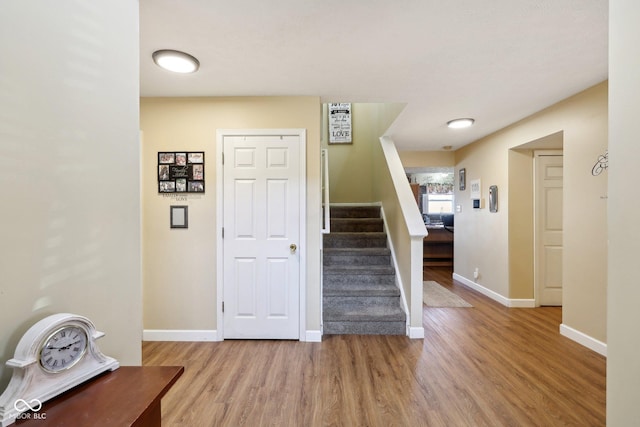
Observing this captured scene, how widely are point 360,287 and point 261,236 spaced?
1341mm

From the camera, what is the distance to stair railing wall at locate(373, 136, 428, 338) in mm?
2736

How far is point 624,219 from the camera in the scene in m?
0.96

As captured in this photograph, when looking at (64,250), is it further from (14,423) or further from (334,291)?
(334,291)

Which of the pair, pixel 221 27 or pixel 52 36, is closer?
pixel 52 36

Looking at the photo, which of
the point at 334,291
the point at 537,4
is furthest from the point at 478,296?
the point at 537,4

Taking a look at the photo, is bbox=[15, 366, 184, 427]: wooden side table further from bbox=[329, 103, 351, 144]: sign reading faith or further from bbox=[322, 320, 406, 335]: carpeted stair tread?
bbox=[329, 103, 351, 144]: sign reading faith

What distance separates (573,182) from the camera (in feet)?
9.04

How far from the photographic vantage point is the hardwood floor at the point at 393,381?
1.70m

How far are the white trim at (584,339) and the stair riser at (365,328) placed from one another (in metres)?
Result: 1.64

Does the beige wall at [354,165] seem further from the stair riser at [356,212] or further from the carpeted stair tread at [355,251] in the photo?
the carpeted stair tread at [355,251]

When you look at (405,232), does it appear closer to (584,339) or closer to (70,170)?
(584,339)

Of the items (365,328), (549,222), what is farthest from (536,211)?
(365,328)

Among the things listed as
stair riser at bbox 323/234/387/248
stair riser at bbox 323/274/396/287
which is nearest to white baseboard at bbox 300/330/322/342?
stair riser at bbox 323/274/396/287

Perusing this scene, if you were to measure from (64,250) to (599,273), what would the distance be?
3.77m
